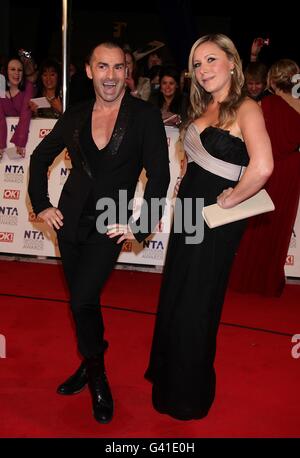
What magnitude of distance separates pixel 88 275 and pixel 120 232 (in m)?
0.28

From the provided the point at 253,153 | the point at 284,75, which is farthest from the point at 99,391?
the point at 284,75

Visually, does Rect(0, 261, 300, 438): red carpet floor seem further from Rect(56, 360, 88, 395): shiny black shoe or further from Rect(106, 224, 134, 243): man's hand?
Rect(106, 224, 134, 243): man's hand

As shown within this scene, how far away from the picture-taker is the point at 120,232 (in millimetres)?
2766

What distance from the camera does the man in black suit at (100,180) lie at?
9.16 ft

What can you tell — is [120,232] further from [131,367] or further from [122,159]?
[131,367]

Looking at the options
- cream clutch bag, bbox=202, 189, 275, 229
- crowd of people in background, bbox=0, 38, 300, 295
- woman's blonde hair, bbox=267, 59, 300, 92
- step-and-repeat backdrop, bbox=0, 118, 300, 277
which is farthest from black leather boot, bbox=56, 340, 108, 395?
woman's blonde hair, bbox=267, 59, 300, 92

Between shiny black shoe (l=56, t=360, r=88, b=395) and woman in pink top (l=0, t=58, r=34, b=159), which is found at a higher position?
woman in pink top (l=0, t=58, r=34, b=159)

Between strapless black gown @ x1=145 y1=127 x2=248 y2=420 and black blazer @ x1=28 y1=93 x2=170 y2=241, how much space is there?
168mm

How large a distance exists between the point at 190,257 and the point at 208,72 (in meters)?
0.89

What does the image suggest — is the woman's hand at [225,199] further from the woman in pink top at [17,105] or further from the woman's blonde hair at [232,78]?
the woman in pink top at [17,105]

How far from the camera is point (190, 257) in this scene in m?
2.74

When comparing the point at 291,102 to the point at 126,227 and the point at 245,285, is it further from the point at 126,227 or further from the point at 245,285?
the point at 126,227

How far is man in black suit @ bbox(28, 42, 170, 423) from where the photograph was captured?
2793 mm

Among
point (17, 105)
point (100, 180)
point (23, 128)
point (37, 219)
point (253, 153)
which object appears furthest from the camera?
point (17, 105)
